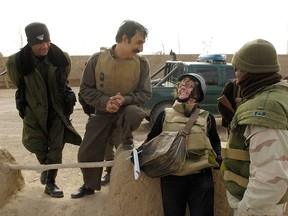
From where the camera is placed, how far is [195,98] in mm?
3217

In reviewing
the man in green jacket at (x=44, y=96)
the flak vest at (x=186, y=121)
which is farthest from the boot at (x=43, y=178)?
the flak vest at (x=186, y=121)

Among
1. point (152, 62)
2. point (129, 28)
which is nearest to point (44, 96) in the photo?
point (129, 28)

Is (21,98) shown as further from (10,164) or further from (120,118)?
(120,118)

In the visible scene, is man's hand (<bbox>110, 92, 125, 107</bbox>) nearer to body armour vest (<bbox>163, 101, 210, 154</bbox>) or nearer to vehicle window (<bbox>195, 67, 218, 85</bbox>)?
body armour vest (<bbox>163, 101, 210, 154</bbox>)

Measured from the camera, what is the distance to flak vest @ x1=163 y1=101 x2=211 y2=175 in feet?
9.86

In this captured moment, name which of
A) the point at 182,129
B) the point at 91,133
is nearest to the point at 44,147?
the point at 91,133

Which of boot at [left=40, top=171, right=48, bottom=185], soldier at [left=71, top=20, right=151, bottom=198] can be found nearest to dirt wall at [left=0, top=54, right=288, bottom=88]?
boot at [left=40, top=171, right=48, bottom=185]

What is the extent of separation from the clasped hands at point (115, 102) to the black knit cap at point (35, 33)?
0.98m

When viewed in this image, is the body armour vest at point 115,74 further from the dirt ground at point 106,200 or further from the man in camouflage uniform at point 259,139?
the man in camouflage uniform at point 259,139

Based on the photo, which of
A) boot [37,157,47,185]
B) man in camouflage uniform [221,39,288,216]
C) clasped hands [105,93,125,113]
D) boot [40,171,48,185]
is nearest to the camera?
man in camouflage uniform [221,39,288,216]

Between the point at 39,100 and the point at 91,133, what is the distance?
71 cm

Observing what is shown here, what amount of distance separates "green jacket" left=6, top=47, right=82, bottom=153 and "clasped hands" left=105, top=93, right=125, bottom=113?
0.85 metres

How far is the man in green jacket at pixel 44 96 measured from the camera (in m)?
3.86

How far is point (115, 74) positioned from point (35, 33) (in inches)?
35.6
